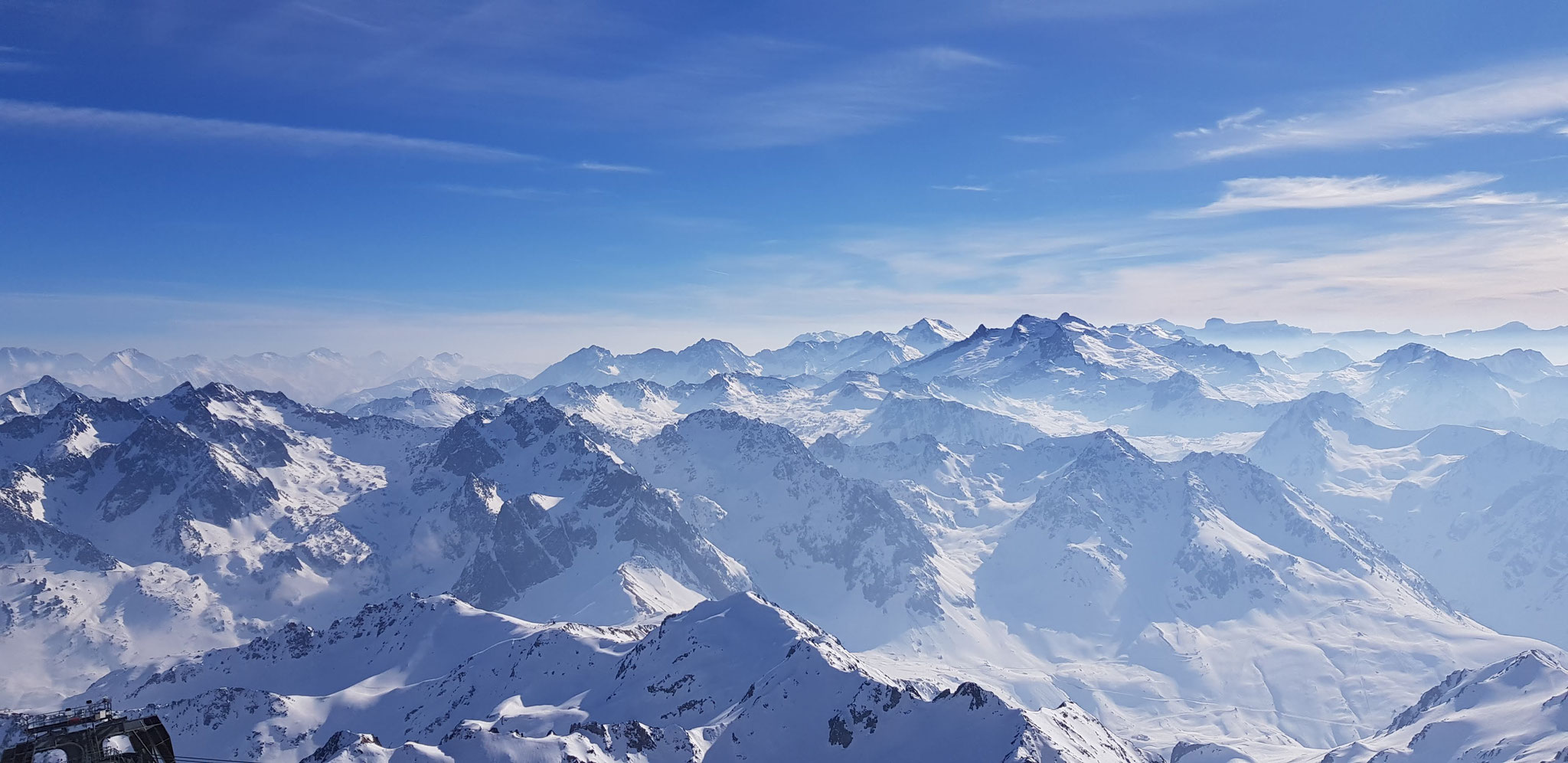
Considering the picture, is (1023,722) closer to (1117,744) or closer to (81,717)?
(1117,744)

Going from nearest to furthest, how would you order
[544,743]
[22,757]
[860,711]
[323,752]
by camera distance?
[22,757] → [544,743] → [323,752] → [860,711]

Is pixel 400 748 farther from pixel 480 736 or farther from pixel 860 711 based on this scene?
pixel 860 711

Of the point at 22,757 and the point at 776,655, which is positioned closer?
the point at 22,757

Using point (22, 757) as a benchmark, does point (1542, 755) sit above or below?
below

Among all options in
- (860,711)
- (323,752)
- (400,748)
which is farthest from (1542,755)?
(323,752)

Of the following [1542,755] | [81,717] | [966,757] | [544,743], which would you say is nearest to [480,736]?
[544,743]

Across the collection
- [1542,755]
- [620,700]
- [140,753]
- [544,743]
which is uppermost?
[140,753]

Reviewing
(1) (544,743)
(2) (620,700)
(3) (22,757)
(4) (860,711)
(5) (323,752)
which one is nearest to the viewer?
(3) (22,757)
